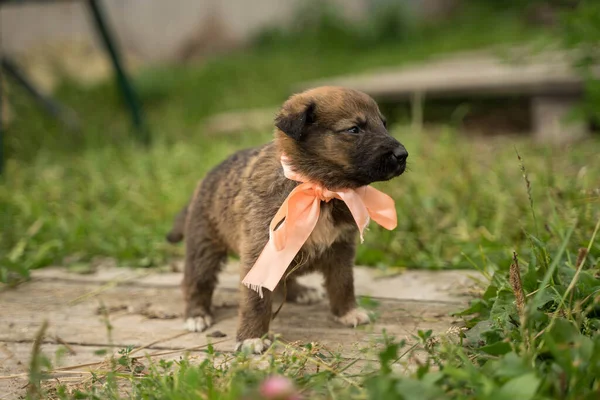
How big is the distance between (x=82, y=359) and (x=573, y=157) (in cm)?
409

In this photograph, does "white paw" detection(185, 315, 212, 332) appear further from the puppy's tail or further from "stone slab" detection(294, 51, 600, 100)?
"stone slab" detection(294, 51, 600, 100)

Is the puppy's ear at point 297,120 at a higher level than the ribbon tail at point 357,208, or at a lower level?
higher

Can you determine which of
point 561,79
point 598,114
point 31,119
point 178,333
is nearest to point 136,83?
point 31,119

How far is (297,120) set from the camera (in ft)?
9.25

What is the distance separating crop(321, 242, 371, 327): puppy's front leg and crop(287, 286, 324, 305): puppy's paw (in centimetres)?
35

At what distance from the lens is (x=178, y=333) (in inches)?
127

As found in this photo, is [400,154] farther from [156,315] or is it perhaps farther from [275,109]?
[275,109]

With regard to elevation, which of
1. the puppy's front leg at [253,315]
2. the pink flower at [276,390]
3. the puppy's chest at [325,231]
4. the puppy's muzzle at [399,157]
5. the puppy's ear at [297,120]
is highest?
the puppy's ear at [297,120]

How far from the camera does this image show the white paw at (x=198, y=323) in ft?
10.7

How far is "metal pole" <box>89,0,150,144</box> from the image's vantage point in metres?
7.01

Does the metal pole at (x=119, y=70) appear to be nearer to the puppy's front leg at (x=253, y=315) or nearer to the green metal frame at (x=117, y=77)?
the green metal frame at (x=117, y=77)

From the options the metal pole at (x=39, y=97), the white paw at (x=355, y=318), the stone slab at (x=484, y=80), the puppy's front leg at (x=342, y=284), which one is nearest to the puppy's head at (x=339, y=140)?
the puppy's front leg at (x=342, y=284)

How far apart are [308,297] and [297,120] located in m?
1.18

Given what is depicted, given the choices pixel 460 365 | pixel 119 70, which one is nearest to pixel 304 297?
pixel 460 365
